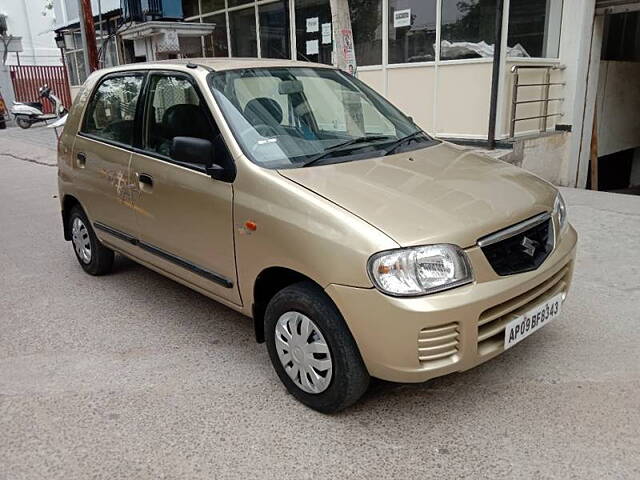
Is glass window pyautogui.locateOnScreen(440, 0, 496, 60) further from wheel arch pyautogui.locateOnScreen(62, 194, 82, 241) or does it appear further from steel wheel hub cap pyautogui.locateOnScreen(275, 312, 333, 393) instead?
steel wheel hub cap pyautogui.locateOnScreen(275, 312, 333, 393)

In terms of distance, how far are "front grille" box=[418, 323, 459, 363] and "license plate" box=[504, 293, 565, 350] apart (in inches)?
13.6

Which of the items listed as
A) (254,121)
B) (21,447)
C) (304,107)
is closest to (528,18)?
(304,107)

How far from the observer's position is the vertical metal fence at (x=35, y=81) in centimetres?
2247

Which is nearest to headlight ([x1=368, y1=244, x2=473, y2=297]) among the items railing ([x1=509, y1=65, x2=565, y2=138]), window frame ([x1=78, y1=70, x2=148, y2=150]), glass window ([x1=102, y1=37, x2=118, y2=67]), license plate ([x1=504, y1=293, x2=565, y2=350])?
license plate ([x1=504, y1=293, x2=565, y2=350])

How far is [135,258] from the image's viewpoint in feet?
13.8

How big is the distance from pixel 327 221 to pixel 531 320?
3.82ft

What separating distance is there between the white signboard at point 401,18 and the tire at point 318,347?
22.7 ft

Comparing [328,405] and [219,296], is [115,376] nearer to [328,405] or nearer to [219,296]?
[219,296]

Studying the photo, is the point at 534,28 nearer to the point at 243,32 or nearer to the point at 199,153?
the point at 243,32

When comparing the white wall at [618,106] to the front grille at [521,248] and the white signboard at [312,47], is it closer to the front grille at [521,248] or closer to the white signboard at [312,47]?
the white signboard at [312,47]

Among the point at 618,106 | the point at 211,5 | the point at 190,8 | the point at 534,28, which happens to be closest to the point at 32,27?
the point at 190,8

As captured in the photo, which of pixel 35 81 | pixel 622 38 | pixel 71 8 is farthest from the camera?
pixel 35 81

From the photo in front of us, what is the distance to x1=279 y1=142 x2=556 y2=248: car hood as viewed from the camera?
254 centimetres

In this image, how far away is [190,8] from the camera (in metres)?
13.7
